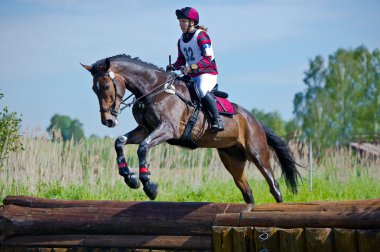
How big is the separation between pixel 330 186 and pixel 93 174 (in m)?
4.34

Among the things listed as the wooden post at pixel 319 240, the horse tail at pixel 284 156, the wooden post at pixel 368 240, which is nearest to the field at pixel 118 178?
the horse tail at pixel 284 156

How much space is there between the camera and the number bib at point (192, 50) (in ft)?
25.4

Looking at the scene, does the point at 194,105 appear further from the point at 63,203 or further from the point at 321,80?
the point at 321,80

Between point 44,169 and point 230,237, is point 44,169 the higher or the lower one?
the higher one

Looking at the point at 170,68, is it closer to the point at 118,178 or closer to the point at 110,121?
the point at 110,121

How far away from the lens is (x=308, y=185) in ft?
42.0

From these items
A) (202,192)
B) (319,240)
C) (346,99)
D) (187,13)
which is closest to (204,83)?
(187,13)

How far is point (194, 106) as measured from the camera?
7.71m

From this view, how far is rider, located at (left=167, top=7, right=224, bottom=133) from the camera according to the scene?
764 centimetres

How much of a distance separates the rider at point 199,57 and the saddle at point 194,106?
6 centimetres

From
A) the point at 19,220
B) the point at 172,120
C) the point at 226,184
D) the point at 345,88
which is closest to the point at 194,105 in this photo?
the point at 172,120

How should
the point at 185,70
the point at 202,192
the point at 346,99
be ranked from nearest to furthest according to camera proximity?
the point at 185,70, the point at 202,192, the point at 346,99

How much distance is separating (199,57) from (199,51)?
0.07 meters

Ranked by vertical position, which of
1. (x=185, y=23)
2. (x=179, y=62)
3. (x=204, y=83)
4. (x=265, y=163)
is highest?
(x=185, y=23)
